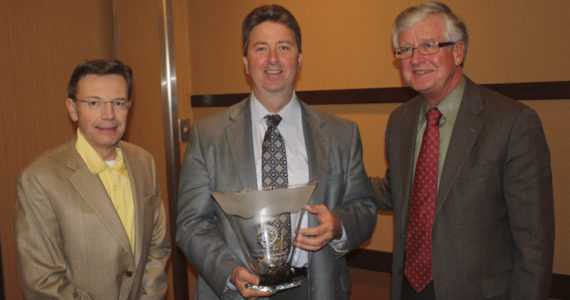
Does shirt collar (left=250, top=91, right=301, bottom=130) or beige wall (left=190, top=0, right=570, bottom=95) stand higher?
beige wall (left=190, top=0, right=570, bottom=95)

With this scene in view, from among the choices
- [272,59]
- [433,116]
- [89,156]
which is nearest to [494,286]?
[433,116]

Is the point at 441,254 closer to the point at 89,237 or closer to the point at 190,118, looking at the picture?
the point at 89,237

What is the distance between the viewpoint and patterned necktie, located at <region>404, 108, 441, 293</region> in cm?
169

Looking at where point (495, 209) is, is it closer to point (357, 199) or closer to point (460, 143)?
point (460, 143)

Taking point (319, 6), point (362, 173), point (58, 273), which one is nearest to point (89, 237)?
point (58, 273)

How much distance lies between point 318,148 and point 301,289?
1.77 ft

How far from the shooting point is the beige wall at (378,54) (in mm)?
2506

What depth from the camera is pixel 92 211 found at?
1.56 metres

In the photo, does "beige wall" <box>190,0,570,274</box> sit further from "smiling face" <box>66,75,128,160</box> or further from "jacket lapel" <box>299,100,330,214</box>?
"smiling face" <box>66,75,128,160</box>

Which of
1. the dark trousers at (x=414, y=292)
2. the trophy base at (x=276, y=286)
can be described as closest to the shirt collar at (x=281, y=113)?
the trophy base at (x=276, y=286)

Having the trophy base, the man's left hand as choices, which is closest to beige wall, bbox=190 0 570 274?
the man's left hand

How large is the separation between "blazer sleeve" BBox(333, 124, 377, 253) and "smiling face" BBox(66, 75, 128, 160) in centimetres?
89

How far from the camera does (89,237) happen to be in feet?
5.08

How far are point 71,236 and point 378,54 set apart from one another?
7.42 ft
